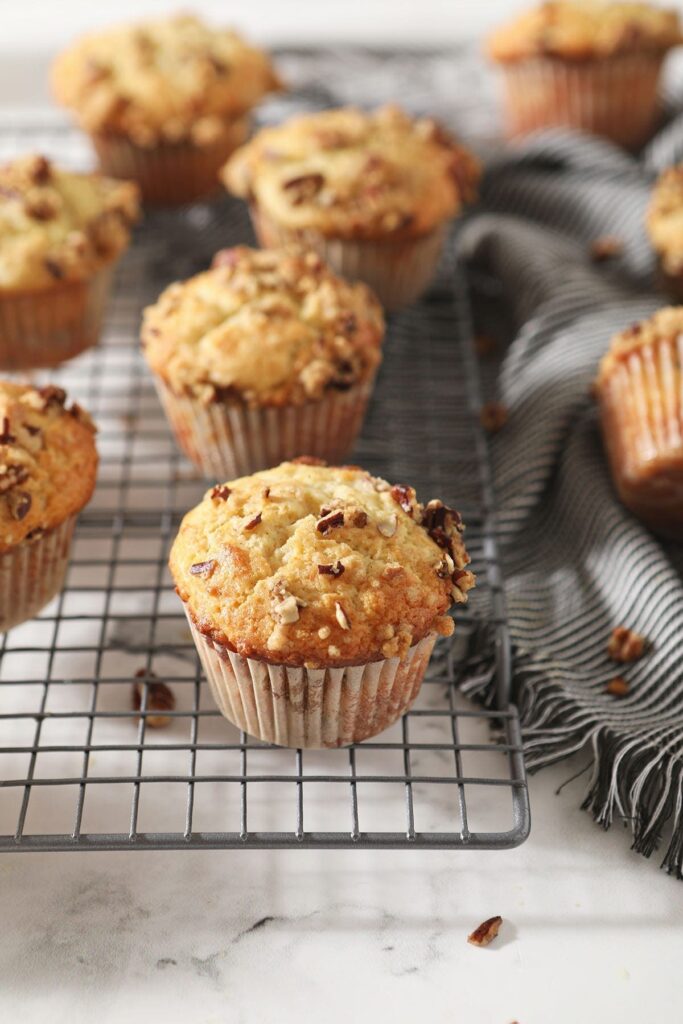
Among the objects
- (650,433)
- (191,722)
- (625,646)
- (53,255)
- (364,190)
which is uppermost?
(364,190)

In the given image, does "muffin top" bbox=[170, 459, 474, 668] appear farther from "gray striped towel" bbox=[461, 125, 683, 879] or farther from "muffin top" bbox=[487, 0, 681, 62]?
"muffin top" bbox=[487, 0, 681, 62]

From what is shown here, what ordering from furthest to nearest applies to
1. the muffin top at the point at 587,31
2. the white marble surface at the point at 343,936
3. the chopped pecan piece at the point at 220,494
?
the muffin top at the point at 587,31
the chopped pecan piece at the point at 220,494
the white marble surface at the point at 343,936

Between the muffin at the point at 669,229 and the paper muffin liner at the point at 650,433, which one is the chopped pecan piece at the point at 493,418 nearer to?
the paper muffin liner at the point at 650,433

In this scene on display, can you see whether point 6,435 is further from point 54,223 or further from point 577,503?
point 577,503

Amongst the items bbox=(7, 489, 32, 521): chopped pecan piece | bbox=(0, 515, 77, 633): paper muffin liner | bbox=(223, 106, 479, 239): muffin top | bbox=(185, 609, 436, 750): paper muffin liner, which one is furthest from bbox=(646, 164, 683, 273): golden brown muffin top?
bbox=(7, 489, 32, 521): chopped pecan piece

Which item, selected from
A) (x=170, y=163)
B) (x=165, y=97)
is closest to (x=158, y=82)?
(x=165, y=97)

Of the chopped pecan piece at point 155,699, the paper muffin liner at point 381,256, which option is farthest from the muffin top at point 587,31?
the chopped pecan piece at point 155,699
